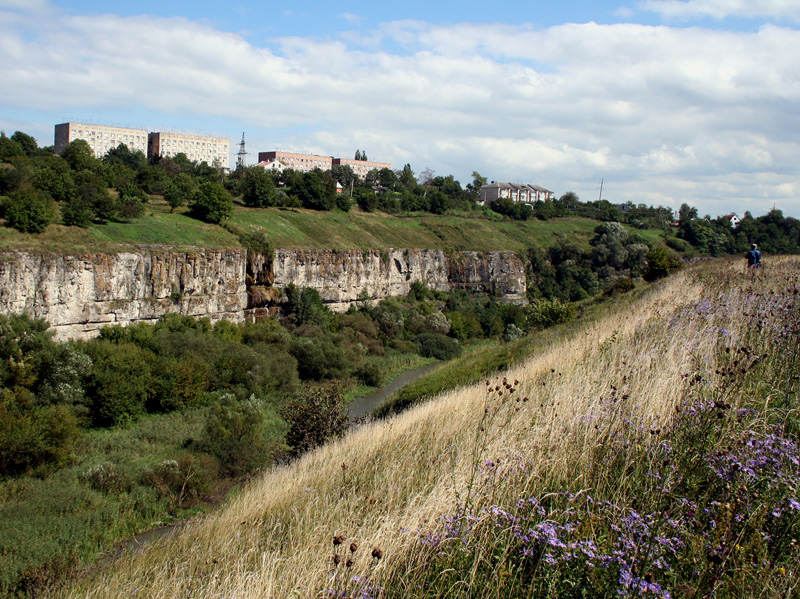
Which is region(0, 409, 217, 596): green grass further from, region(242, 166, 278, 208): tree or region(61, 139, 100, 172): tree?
region(242, 166, 278, 208): tree

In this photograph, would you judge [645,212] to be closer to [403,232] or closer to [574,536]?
[403,232]

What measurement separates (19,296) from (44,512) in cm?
1530

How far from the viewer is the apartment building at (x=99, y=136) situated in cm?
9969

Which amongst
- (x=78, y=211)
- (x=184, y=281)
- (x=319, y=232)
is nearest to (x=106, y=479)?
(x=184, y=281)

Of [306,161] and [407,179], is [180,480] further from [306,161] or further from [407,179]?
[306,161]

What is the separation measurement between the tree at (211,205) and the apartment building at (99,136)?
213 ft

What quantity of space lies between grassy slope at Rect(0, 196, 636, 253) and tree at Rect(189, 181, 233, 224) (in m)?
1.04

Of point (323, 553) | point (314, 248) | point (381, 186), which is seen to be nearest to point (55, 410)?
point (323, 553)

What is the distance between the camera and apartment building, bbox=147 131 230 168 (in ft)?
354

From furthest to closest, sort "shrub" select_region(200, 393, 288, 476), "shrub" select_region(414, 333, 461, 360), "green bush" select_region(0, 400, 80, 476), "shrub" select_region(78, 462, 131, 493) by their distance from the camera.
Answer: "shrub" select_region(414, 333, 461, 360) < "shrub" select_region(200, 393, 288, 476) < "green bush" select_region(0, 400, 80, 476) < "shrub" select_region(78, 462, 131, 493)

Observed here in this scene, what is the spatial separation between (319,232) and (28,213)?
25436mm

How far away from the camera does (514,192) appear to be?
107 metres

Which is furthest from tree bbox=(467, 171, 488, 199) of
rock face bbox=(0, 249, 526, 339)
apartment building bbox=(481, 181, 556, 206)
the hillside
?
the hillside

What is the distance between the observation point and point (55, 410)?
1941cm
